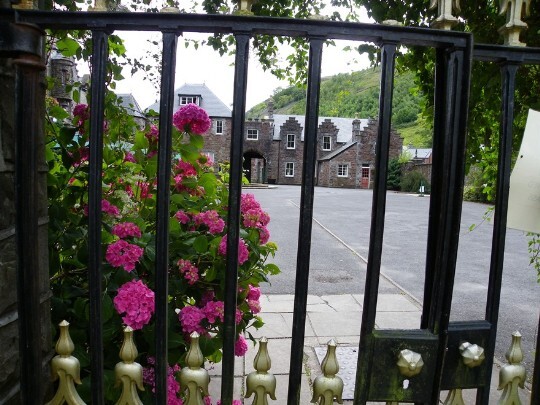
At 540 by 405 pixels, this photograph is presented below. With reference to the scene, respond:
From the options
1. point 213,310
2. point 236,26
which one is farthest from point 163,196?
point 213,310

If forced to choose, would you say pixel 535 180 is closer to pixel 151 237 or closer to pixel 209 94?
pixel 151 237

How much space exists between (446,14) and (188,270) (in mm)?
1350

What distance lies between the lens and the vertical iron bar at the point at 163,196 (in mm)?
963

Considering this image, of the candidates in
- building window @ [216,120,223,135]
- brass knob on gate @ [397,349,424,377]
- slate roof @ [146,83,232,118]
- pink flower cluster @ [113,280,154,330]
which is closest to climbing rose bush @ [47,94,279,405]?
pink flower cluster @ [113,280,154,330]

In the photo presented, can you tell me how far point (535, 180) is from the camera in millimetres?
1062

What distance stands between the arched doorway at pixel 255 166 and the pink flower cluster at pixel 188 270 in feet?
142

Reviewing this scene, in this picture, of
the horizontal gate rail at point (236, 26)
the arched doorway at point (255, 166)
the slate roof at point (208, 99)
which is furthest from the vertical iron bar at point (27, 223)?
the arched doorway at point (255, 166)

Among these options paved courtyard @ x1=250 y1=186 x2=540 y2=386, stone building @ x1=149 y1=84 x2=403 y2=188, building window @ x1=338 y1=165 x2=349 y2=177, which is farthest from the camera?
building window @ x1=338 y1=165 x2=349 y2=177

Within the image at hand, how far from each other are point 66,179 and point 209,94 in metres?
36.9

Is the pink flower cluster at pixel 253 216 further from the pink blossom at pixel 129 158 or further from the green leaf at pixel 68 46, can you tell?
the green leaf at pixel 68 46

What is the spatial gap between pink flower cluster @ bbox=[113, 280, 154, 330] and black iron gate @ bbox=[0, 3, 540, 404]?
21.3 inches

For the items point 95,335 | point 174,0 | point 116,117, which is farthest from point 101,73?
point 174,0

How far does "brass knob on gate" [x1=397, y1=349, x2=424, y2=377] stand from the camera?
3.26 ft

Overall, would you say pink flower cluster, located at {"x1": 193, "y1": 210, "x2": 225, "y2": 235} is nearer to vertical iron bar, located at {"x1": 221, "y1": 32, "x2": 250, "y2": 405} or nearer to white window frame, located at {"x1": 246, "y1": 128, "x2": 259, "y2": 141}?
vertical iron bar, located at {"x1": 221, "y1": 32, "x2": 250, "y2": 405}
